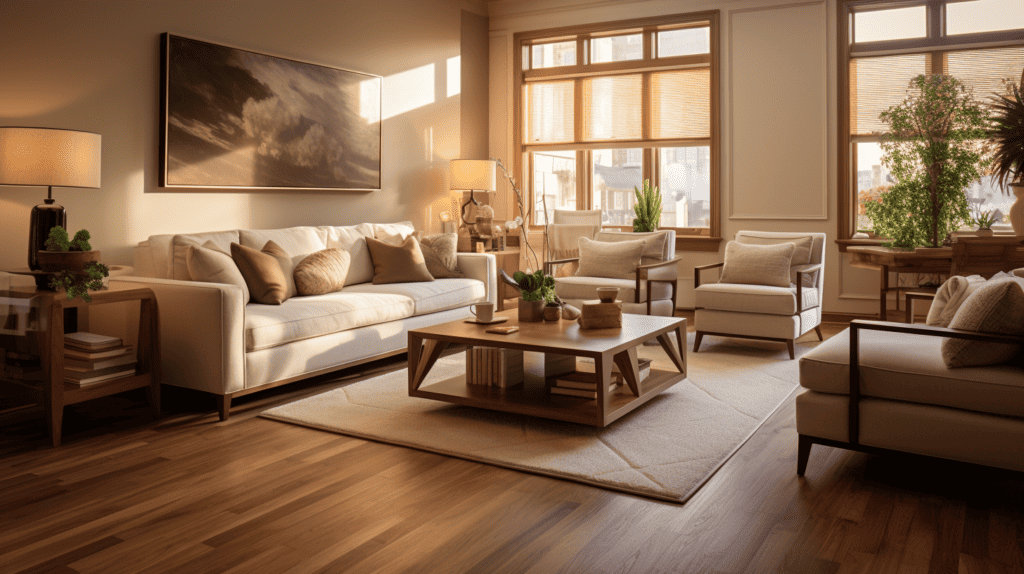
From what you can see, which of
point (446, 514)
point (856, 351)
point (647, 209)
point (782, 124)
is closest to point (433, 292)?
point (647, 209)

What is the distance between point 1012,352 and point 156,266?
12.9 ft

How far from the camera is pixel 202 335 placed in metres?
3.55

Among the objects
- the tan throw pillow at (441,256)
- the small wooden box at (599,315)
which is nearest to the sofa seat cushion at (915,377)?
the small wooden box at (599,315)

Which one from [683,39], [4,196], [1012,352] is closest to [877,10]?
[683,39]

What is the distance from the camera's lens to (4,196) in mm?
3822

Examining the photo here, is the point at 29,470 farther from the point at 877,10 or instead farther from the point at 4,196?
the point at 877,10

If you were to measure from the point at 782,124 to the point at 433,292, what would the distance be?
3466 mm

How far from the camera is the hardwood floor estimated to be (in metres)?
2.10

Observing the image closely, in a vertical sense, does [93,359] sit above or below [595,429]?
above

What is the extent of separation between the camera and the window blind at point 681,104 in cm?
690

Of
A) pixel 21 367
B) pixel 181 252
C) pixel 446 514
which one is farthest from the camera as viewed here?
pixel 181 252

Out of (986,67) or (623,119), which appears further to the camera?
(623,119)

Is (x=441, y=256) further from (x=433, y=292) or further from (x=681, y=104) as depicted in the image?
(x=681, y=104)

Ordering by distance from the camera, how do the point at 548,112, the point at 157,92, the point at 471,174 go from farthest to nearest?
1. the point at 548,112
2. the point at 471,174
3. the point at 157,92
